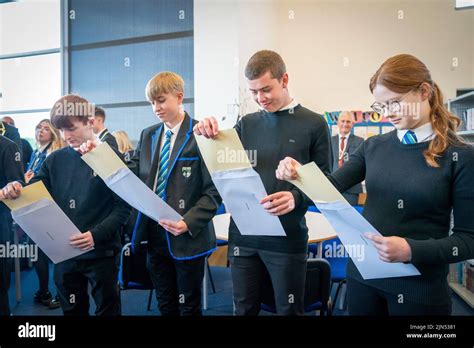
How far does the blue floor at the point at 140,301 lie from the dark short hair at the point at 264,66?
762mm

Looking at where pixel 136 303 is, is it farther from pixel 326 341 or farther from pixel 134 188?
pixel 326 341

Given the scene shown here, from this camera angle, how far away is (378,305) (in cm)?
80

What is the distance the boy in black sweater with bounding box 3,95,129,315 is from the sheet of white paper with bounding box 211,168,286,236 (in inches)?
18.3

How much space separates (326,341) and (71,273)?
900 mm

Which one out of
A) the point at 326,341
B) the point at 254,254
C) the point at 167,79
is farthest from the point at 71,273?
the point at 326,341

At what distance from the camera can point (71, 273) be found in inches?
44.4

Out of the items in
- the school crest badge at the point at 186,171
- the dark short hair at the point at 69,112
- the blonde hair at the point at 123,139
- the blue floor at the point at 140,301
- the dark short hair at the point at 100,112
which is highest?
the dark short hair at the point at 100,112

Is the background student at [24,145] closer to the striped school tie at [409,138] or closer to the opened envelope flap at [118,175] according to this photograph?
the opened envelope flap at [118,175]

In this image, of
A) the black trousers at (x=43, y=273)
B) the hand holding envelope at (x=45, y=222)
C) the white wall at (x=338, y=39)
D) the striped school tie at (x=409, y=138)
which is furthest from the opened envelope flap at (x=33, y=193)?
the striped school tie at (x=409, y=138)

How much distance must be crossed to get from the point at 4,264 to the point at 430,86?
1507mm

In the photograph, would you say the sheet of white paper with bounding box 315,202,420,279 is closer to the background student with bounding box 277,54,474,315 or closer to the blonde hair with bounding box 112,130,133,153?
the background student with bounding box 277,54,474,315

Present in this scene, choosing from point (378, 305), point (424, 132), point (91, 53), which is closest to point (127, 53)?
point (91, 53)

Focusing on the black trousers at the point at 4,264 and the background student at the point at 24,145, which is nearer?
the black trousers at the point at 4,264

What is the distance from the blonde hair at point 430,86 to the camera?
720 millimetres
